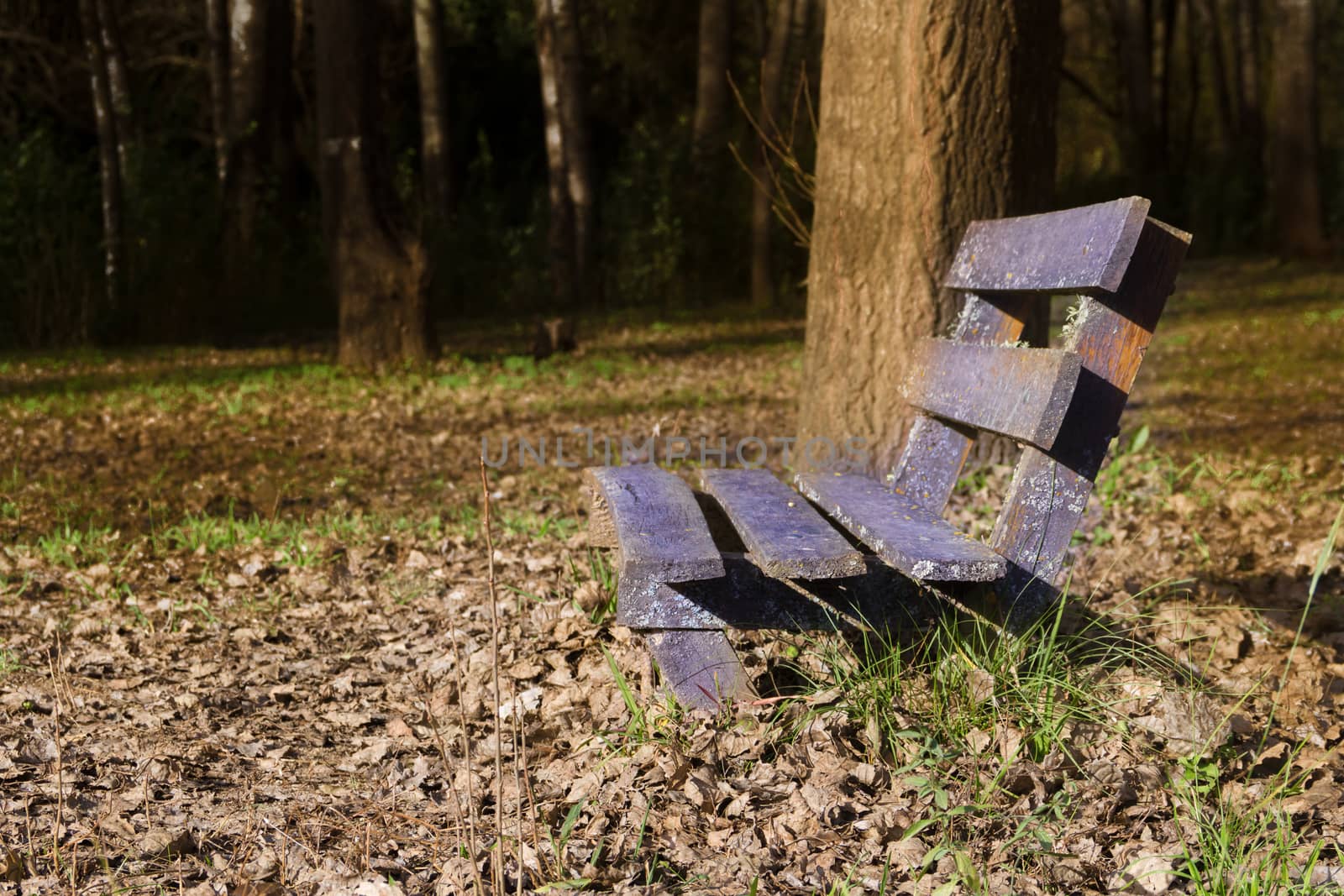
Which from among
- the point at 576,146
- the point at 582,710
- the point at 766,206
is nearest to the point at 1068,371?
the point at 582,710

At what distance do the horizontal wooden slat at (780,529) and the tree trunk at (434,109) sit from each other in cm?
1309

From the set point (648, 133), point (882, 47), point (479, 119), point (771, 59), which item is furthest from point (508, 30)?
point (882, 47)

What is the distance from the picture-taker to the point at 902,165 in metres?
5.27

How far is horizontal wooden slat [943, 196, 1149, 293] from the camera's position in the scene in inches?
115

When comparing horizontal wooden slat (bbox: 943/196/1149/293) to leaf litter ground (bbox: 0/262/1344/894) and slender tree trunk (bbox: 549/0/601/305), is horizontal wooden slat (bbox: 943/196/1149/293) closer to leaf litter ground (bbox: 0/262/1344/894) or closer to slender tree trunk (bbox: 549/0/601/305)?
leaf litter ground (bbox: 0/262/1344/894)

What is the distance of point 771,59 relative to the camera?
15219 mm

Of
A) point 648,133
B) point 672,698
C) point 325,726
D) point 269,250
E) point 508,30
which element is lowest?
point 325,726

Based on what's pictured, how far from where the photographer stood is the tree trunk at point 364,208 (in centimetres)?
1050

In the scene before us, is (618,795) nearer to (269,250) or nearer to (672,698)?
(672,698)

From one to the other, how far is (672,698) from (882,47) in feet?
10.3

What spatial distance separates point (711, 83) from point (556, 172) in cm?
233

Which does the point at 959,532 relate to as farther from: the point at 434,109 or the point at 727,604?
the point at 434,109

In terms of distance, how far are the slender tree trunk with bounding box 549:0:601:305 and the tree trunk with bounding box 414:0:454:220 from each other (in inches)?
63.3

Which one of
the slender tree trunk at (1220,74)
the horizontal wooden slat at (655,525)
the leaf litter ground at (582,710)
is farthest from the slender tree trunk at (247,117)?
the slender tree trunk at (1220,74)
